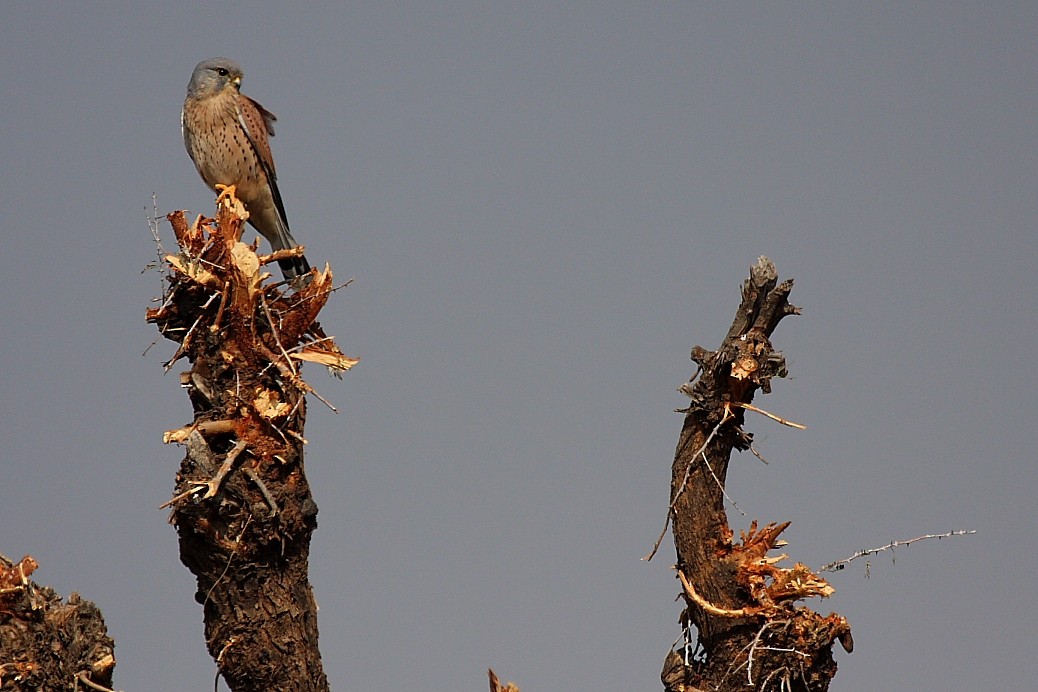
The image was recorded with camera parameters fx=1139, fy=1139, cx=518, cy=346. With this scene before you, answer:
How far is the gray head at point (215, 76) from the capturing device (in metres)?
5.87

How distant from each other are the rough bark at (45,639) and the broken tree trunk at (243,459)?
0.40 meters

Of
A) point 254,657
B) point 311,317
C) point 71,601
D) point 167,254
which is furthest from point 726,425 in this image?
point 71,601

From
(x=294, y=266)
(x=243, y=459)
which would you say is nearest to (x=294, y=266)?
(x=294, y=266)

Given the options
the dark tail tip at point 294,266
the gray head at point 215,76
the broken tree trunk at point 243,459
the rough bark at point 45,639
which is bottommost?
the rough bark at point 45,639

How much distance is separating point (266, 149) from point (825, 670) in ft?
12.1

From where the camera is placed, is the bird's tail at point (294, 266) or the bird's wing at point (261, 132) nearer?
the bird's tail at point (294, 266)

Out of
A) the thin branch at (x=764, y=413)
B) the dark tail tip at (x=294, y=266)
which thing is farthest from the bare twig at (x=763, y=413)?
the dark tail tip at (x=294, y=266)

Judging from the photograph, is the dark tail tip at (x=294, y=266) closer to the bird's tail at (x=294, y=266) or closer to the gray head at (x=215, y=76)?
the bird's tail at (x=294, y=266)

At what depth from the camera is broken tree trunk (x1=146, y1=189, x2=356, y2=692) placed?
13.6 ft

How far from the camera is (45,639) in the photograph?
13.5 feet

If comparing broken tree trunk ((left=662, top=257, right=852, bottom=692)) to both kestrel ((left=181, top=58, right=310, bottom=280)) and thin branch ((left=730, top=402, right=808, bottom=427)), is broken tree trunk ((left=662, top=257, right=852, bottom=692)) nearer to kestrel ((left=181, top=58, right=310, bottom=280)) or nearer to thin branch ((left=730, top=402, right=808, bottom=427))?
thin branch ((left=730, top=402, right=808, bottom=427))

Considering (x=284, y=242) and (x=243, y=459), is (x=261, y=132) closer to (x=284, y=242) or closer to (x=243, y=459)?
(x=284, y=242)

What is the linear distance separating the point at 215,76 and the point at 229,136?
35 centimetres

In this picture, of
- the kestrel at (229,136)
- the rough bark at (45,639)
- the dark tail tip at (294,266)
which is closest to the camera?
the rough bark at (45,639)
